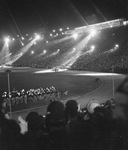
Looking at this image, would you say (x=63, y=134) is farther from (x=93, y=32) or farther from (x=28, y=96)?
(x=93, y=32)

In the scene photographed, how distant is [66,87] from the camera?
24.2 metres

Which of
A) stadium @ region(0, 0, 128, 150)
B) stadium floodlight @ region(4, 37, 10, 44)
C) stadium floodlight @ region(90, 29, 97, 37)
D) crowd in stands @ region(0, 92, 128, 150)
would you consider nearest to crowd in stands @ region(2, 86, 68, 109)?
stadium @ region(0, 0, 128, 150)

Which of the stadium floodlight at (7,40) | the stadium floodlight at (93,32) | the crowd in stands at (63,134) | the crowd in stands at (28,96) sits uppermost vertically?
the stadium floodlight at (7,40)

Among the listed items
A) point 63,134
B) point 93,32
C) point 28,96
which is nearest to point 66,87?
point 28,96

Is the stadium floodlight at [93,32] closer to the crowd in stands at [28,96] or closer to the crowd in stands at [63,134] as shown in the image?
the crowd in stands at [28,96]

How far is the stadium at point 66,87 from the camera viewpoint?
5.77 metres

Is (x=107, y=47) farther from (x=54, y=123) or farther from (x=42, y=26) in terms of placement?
(x=54, y=123)

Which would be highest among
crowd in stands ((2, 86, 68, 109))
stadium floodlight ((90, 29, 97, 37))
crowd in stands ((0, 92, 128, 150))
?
stadium floodlight ((90, 29, 97, 37))

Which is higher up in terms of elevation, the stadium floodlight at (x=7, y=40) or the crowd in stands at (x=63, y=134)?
the stadium floodlight at (x=7, y=40)

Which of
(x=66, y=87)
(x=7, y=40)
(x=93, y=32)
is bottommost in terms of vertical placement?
(x=66, y=87)

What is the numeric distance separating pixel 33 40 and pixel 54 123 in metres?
73.0

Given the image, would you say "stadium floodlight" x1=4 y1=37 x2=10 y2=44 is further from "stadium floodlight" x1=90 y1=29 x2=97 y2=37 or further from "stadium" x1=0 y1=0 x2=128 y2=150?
"stadium floodlight" x1=90 y1=29 x2=97 y2=37

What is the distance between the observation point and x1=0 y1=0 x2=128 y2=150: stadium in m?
5.77

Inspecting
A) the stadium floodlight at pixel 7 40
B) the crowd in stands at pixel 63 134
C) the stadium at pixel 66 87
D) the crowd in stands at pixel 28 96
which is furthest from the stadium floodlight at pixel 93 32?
the crowd in stands at pixel 63 134
